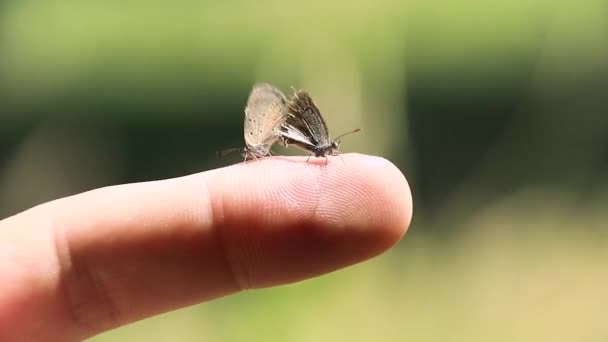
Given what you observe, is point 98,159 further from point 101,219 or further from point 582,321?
point 582,321

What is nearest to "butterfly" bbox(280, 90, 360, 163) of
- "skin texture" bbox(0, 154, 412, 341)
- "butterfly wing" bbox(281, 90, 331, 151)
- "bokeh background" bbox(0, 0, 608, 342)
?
"butterfly wing" bbox(281, 90, 331, 151)

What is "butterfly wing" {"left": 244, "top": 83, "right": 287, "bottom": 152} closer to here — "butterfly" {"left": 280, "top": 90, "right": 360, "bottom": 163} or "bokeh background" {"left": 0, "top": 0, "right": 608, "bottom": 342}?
"butterfly" {"left": 280, "top": 90, "right": 360, "bottom": 163}

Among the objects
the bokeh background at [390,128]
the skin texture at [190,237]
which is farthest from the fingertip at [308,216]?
the bokeh background at [390,128]

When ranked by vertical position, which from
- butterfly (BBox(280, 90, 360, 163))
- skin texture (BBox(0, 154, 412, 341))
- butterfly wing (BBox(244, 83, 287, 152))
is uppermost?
butterfly wing (BBox(244, 83, 287, 152))

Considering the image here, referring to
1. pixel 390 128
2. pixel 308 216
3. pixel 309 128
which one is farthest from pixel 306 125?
pixel 390 128

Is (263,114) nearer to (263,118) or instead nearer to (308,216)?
(263,118)

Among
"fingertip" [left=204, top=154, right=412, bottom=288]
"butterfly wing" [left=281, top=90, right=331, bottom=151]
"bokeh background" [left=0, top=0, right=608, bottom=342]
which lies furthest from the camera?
"bokeh background" [left=0, top=0, right=608, bottom=342]

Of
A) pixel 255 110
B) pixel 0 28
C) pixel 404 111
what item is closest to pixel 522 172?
pixel 404 111
